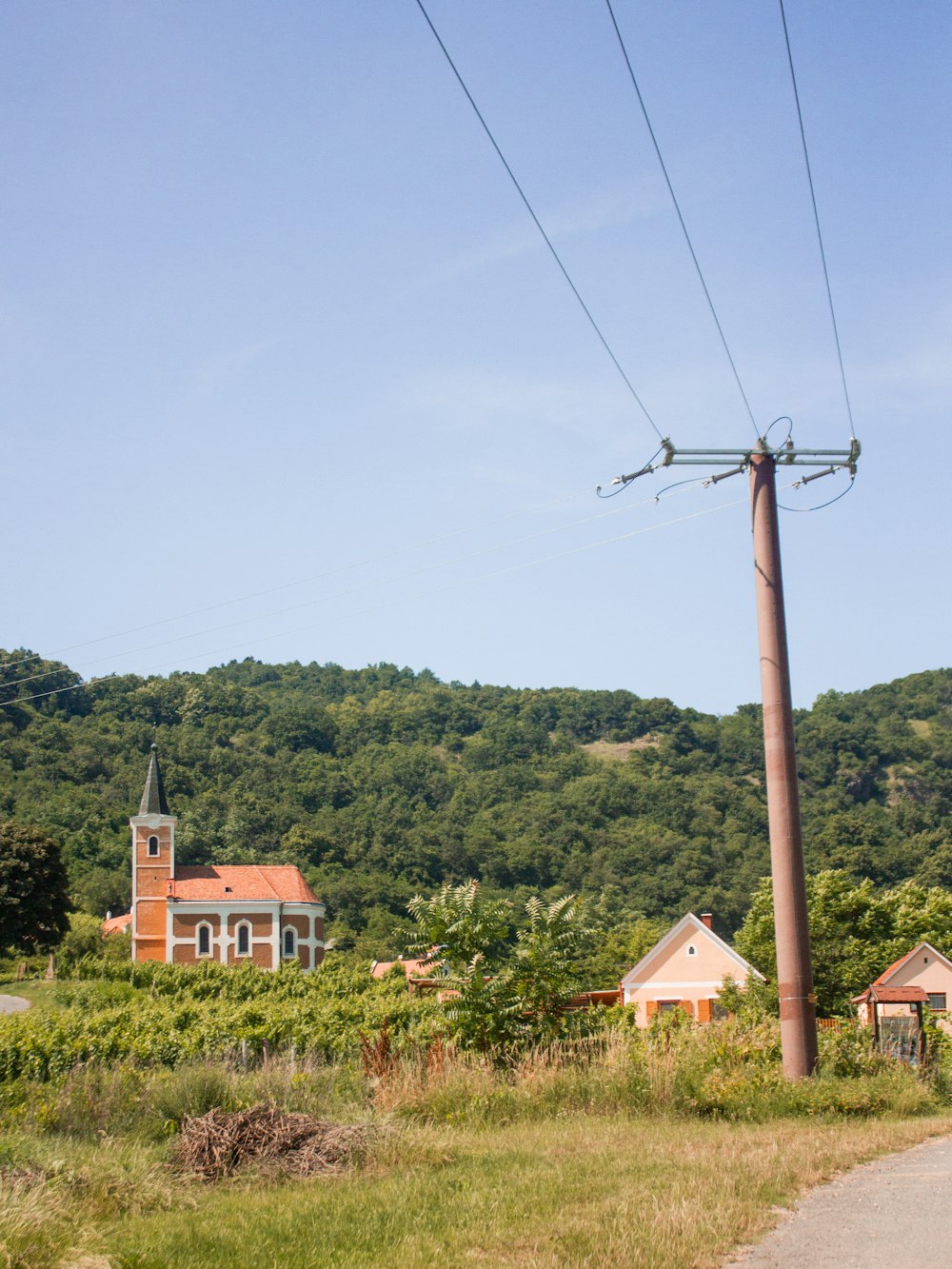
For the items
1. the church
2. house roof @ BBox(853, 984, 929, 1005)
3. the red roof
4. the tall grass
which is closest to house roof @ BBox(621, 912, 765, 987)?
the church

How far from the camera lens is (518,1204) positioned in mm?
7895

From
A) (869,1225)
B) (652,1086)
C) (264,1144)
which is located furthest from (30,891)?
(869,1225)

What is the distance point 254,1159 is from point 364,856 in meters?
101

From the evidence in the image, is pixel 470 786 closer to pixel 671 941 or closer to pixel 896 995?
pixel 671 941

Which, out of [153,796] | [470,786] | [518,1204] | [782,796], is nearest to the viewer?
[518,1204]

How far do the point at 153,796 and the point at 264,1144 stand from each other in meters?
73.5

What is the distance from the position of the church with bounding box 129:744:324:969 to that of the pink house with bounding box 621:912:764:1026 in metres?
29.5

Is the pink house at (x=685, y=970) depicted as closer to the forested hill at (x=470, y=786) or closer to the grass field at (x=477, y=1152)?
the forested hill at (x=470, y=786)

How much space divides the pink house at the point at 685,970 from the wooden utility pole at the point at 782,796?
3823cm

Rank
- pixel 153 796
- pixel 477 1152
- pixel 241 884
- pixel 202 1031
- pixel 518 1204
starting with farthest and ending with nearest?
1. pixel 153 796
2. pixel 241 884
3. pixel 202 1031
4. pixel 477 1152
5. pixel 518 1204

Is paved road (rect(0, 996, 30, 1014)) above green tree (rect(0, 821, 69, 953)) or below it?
below

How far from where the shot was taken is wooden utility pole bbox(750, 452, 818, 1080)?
13922 millimetres

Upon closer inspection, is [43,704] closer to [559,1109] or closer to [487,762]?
[487,762]

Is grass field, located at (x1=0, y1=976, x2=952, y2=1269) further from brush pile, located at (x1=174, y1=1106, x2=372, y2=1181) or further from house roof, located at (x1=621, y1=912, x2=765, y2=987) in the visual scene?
house roof, located at (x1=621, y1=912, x2=765, y2=987)
